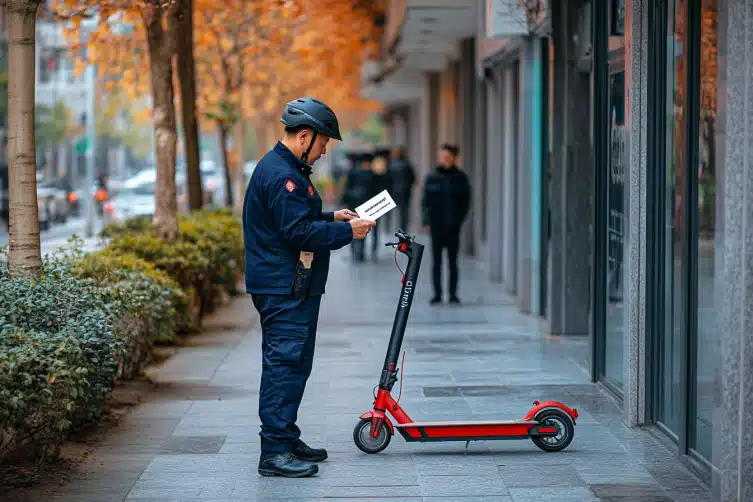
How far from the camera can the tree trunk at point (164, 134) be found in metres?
13.1

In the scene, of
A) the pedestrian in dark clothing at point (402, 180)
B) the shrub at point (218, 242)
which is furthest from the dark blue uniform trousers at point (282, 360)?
the pedestrian in dark clothing at point (402, 180)

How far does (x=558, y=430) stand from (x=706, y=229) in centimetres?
150

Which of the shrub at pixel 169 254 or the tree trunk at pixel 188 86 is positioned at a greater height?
the tree trunk at pixel 188 86

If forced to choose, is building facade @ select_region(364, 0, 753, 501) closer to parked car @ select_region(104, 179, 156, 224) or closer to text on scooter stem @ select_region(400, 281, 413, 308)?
text on scooter stem @ select_region(400, 281, 413, 308)

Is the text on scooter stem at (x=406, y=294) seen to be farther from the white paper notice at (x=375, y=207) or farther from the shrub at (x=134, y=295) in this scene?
the shrub at (x=134, y=295)

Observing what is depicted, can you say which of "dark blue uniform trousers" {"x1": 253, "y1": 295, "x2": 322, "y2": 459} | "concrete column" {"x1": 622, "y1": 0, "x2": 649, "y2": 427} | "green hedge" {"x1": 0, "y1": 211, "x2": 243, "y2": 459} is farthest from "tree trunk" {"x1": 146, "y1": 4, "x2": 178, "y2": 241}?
"dark blue uniform trousers" {"x1": 253, "y1": 295, "x2": 322, "y2": 459}

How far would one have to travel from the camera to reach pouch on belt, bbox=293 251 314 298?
22.4 feet

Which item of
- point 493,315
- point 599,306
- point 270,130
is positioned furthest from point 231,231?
point 270,130

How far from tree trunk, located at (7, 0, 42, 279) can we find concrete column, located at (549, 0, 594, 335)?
225 inches

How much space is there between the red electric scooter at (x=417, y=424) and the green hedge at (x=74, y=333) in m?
1.50

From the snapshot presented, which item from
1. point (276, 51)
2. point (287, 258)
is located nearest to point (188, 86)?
point (287, 258)

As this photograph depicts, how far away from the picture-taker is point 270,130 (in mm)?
48281

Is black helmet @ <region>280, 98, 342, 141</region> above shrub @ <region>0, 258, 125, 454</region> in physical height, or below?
above

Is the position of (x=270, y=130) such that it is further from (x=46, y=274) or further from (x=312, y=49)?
(x=46, y=274)
